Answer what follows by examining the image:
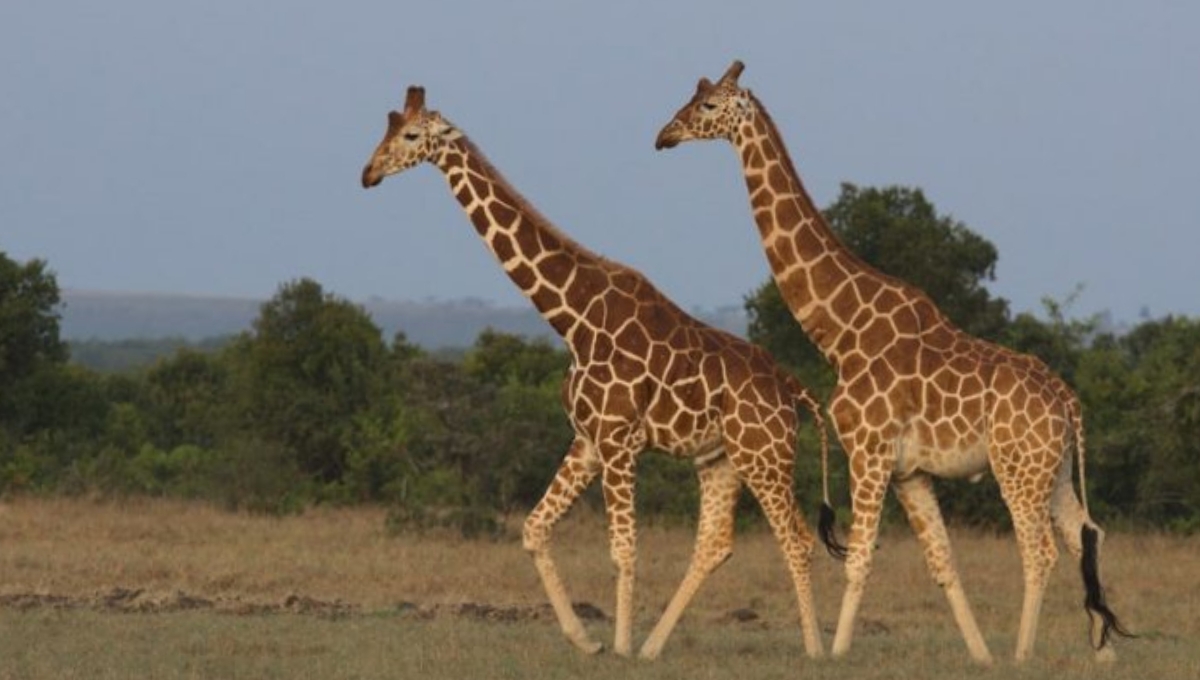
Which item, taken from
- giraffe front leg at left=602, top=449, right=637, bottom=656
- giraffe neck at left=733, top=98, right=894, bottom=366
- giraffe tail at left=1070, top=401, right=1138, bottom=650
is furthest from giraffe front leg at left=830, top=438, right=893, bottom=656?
giraffe front leg at left=602, top=449, right=637, bottom=656

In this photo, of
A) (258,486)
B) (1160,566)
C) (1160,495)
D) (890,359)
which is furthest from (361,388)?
(890,359)

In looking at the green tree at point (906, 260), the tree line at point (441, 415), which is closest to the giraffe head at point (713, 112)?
the tree line at point (441, 415)

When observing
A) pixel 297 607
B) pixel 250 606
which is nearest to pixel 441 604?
pixel 297 607

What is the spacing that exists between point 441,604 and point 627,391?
4535 millimetres

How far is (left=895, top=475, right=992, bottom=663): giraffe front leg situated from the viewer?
1199 centimetres

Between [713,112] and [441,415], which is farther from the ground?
[713,112]

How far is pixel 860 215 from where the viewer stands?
27812 millimetres

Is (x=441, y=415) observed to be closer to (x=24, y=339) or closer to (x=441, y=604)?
(x=24, y=339)

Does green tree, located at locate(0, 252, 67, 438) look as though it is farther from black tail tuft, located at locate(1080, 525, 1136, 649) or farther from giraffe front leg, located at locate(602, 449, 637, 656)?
black tail tuft, located at locate(1080, 525, 1136, 649)

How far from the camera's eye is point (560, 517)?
12258 millimetres

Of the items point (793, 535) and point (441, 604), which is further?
point (441, 604)

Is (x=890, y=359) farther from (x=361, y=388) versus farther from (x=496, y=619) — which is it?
(x=361, y=388)

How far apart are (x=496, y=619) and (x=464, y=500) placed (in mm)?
7749

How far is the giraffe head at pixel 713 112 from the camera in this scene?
40.6 ft
